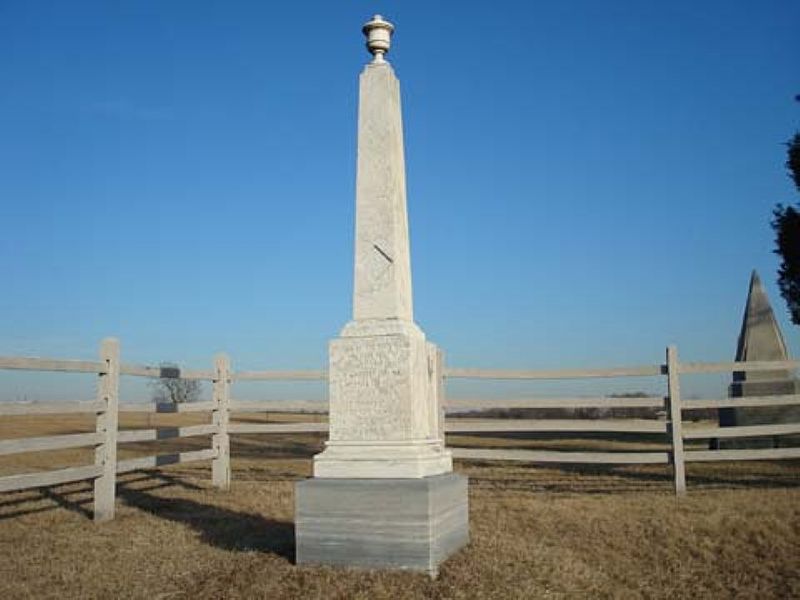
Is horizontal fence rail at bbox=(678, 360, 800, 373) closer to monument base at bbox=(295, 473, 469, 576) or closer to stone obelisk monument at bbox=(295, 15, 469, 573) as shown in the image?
stone obelisk monument at bbox=(295, 15, 469, 573)

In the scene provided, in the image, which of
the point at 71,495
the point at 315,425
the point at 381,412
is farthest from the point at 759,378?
the point at 71,495

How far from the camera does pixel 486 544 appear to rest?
624 centimetres

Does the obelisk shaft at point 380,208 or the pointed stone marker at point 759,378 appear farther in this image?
the pointed stone marker at point 759,378

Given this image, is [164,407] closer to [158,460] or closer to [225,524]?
[158,460]

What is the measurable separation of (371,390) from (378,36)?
10.3ft

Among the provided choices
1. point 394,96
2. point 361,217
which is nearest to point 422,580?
point 361,217

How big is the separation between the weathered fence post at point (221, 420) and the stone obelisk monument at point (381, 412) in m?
5.40

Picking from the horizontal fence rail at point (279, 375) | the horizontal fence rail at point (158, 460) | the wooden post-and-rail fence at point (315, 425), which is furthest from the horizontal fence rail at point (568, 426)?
the horizontal fence rail at point (158, 460)

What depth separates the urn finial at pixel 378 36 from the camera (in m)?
6.46

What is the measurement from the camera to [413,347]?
231 inches

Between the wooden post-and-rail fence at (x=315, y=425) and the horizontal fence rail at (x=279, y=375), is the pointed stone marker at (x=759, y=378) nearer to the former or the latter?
the wooden post-and-rail fence at (x=315, y=425)

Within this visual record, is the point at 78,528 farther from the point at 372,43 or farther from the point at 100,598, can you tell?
the point at 372,43

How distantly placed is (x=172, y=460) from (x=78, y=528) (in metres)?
2.26

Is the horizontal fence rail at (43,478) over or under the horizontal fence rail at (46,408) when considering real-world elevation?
under
